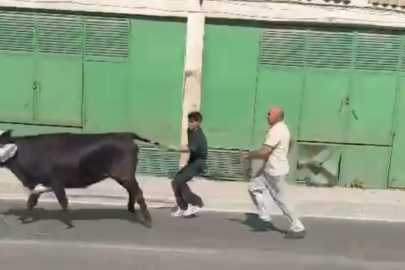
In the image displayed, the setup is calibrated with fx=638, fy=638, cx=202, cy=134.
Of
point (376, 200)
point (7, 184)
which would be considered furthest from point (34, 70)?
point (376, 200)

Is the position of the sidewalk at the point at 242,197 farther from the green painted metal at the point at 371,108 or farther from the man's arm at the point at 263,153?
the man's arm at the point at 263,153

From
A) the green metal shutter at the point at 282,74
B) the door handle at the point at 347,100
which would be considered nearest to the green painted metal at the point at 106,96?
the green metal shutter at the point at 282,74

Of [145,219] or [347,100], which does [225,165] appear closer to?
[347,100]

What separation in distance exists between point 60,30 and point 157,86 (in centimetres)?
196

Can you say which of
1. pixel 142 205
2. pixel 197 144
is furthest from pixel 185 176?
pixel 142 205

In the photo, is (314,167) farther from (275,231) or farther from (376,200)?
(275,231)

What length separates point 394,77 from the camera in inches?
442

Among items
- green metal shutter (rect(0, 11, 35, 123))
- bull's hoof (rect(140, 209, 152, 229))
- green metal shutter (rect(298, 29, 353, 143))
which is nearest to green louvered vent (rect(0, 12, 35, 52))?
green metal shutter (rect(0, 11, 35, 123))

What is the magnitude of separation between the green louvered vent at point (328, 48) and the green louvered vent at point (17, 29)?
4890mm

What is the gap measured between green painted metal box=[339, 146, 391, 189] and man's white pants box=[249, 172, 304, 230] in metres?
3.61

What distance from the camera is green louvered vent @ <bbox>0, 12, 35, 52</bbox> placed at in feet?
36.8

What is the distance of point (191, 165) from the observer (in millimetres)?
8453

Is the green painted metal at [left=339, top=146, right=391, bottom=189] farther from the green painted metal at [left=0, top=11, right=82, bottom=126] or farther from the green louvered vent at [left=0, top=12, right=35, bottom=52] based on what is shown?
the green louvered vent at [left=0, top=12, right=35, bottom=52]

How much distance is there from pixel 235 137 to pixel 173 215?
309 cm
